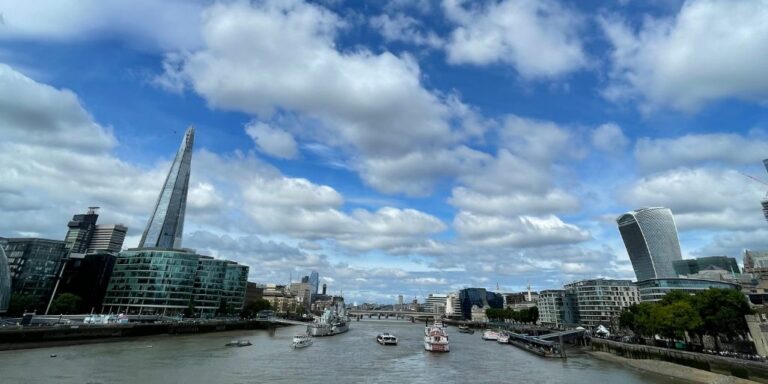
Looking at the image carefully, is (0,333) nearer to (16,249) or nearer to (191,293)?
(16,249)

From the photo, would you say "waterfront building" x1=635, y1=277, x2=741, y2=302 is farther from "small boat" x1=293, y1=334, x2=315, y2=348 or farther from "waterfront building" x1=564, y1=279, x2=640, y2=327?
"small boat" x1=293, y1=334, x2=315, y2=348

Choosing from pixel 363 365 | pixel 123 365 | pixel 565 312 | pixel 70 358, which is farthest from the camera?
pixel 565 312

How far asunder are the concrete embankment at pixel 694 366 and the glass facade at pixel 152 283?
143903 mm

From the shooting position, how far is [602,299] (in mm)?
178375

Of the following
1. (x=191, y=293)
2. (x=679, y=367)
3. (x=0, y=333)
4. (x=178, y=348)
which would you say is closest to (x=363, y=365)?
(x=178, y=348)

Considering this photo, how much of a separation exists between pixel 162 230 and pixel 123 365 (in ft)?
532

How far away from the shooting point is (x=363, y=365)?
6475cm

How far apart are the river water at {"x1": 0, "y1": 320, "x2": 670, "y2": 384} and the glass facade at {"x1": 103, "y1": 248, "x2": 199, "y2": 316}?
83.6 m

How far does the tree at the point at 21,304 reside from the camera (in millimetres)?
117062

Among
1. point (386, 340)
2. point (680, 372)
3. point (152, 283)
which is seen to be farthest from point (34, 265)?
point (680, 372)

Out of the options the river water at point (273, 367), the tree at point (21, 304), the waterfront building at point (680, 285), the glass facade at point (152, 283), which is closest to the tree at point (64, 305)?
the tree at point (21, 304)

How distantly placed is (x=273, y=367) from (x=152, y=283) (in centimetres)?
11993

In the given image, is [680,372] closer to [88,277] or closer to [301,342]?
[301,342]

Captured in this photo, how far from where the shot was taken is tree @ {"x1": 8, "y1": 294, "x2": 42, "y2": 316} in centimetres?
11706
